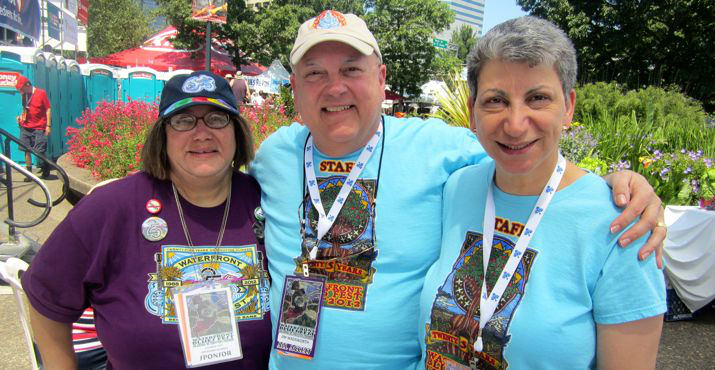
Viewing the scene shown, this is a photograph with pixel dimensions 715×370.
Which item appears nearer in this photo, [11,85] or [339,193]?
[339,193]

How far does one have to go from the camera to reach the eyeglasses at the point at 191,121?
2.25 meters

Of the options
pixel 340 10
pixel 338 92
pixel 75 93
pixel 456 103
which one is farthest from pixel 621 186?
pixel 340 10

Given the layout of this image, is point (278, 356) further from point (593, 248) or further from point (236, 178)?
point (593, 248)

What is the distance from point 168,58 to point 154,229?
32039 mm

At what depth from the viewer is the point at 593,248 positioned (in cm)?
154

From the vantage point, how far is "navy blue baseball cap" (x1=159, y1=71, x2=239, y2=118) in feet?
7.21

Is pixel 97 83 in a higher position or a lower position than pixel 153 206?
higher

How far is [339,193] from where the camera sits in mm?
2215

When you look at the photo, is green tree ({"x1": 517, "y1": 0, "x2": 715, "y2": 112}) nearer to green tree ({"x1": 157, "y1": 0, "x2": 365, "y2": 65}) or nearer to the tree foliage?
the tree foliage

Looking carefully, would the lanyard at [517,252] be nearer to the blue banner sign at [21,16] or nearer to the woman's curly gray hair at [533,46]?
the woman's curly gray hair at [533,46]

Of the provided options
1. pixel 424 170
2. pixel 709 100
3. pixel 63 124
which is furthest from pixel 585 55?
pixel 424 170

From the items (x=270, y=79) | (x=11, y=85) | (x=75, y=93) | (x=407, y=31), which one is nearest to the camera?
(x=11, y=85)

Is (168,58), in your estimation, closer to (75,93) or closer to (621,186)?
(75,93)

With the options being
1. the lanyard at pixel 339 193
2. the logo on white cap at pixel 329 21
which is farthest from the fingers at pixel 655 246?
the logo on white cap at pixel 329 21
